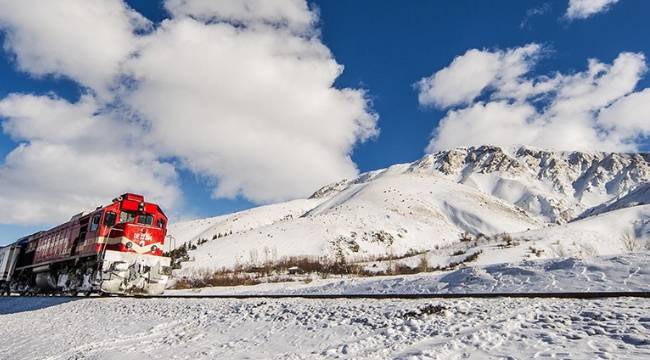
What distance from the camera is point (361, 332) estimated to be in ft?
24.8

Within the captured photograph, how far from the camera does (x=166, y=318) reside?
11445 millimetres

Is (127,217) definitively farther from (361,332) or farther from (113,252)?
(361,332)

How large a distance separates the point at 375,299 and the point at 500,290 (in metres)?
5.50

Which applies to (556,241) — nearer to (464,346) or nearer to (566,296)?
(566,296)

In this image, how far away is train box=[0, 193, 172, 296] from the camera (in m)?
18.3

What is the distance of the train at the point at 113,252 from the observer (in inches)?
720

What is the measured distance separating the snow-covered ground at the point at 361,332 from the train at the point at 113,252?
5.38 m

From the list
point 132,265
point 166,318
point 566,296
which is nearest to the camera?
point 566,296

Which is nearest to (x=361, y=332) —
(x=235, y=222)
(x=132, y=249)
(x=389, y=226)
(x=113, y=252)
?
(x=113, y=252)

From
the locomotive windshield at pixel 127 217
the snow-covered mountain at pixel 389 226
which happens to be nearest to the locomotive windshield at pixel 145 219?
the locomotive windshield at pixel 127 217

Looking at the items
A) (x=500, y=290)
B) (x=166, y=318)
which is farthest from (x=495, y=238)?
(x=166, y=318)

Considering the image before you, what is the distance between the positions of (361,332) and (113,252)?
45.7ft

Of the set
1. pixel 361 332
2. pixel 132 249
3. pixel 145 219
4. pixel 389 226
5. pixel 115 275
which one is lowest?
pixel 361 332

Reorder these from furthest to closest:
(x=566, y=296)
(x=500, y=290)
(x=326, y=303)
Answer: (x=500, y=290) → (x=326, y=303) → (x=566, y=296)
